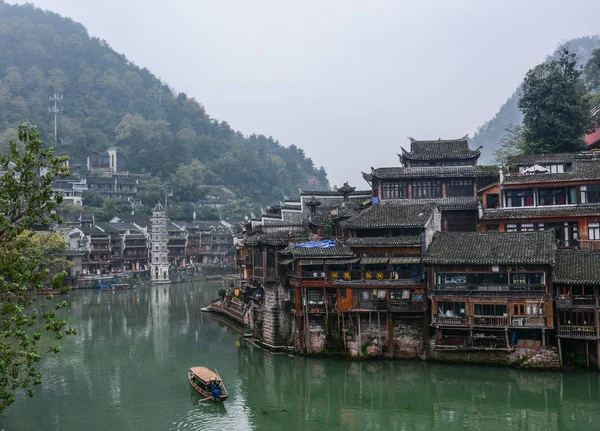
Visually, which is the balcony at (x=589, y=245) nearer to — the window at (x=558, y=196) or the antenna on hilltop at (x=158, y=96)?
the window at (x=558, y=196)

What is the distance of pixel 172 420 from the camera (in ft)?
85.3

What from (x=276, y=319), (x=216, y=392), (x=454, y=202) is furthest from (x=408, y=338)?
(x=454, y=202)

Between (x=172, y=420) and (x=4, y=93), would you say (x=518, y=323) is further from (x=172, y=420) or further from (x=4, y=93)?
(x=4, y=93)

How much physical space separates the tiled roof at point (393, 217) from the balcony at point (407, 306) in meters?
4.66

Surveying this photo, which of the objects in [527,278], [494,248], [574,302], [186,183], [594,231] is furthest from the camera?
[186,183]

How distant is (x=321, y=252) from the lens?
3447cm

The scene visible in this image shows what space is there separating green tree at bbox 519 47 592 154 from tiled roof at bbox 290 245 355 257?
24.4 metres

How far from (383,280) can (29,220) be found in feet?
68.5

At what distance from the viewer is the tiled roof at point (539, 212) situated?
35.5m

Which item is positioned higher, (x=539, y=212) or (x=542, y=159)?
(x=542, y=159)

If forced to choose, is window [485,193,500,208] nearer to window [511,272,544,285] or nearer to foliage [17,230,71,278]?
window [511,272,544,285]

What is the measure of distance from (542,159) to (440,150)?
7.63 m

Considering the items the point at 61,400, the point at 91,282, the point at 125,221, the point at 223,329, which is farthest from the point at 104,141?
the point at 61,400

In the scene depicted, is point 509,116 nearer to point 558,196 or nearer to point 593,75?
point 593,75
